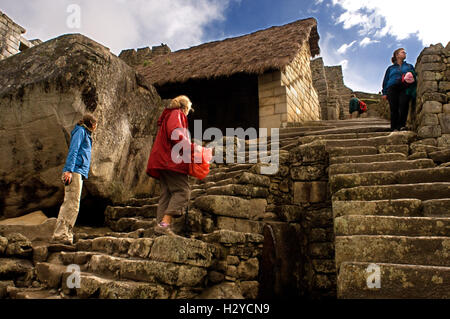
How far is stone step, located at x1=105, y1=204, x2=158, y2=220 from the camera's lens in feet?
14.0

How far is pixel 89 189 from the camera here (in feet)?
15.3

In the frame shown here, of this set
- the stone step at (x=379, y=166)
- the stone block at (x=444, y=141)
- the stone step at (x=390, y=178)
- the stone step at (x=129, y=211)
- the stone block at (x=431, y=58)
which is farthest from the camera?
the stone block at (x=431, y=58)

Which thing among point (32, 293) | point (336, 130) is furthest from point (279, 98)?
point (32, 293)

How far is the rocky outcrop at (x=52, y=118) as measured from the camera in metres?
4.32

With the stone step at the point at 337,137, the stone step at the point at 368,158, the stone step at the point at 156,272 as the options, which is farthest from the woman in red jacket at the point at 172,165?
the stone step at the point at 337,137

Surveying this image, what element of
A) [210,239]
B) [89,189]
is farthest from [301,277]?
[89,189]

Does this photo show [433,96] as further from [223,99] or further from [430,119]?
[223,99]

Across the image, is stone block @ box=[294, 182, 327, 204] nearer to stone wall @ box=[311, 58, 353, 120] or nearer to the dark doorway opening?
the dark doorway opening

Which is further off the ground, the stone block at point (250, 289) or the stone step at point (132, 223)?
the stone step at point (132, 223)

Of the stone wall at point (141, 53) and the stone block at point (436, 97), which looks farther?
the stone wall at point (141, 53)

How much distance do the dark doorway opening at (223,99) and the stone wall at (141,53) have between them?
5.18m

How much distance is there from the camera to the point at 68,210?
3.40m

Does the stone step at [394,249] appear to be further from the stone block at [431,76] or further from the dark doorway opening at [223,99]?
the dark doorway opening at [223,99]

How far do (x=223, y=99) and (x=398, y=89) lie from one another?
5048 mm
